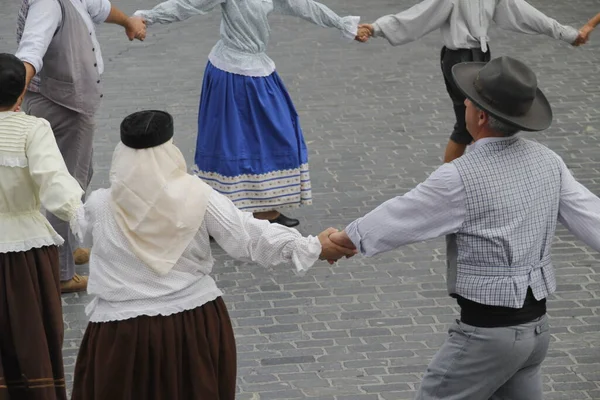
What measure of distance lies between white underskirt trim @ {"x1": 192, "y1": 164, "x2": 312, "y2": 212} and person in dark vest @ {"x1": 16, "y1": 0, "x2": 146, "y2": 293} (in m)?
0.95

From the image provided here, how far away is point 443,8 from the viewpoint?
7656mm

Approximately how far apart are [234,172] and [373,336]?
66.3 inches

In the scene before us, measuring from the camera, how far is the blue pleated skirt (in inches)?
282

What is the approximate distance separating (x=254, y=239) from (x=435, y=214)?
0.68m

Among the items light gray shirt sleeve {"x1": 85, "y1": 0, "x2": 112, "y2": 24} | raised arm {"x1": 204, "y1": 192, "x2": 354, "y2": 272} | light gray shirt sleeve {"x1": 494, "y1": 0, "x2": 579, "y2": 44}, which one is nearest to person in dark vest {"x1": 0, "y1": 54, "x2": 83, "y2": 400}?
raised arm {"x1": 204, "y1": 192, "x2": 354, "y2": 272}

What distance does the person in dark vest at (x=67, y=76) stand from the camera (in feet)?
19.7

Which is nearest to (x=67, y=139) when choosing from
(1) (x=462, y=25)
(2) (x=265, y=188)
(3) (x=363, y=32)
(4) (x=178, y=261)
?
(2) (x=265, y=188)

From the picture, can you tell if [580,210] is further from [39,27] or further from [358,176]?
[358,176]

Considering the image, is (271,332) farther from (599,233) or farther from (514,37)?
(514,37)

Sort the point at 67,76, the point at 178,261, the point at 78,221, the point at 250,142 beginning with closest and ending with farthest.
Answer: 1. the point at 178,261
2. the point at 78,221
3. the point at 67,76
4. the point at 250,142

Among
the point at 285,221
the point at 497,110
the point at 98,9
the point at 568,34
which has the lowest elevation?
the point at 285,221

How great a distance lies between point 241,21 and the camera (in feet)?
22.9

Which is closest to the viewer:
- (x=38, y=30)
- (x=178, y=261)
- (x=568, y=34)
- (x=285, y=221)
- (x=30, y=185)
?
(x=178, y=261)

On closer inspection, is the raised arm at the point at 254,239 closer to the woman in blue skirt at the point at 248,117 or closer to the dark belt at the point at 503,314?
the dark belt at the point at 503,314
